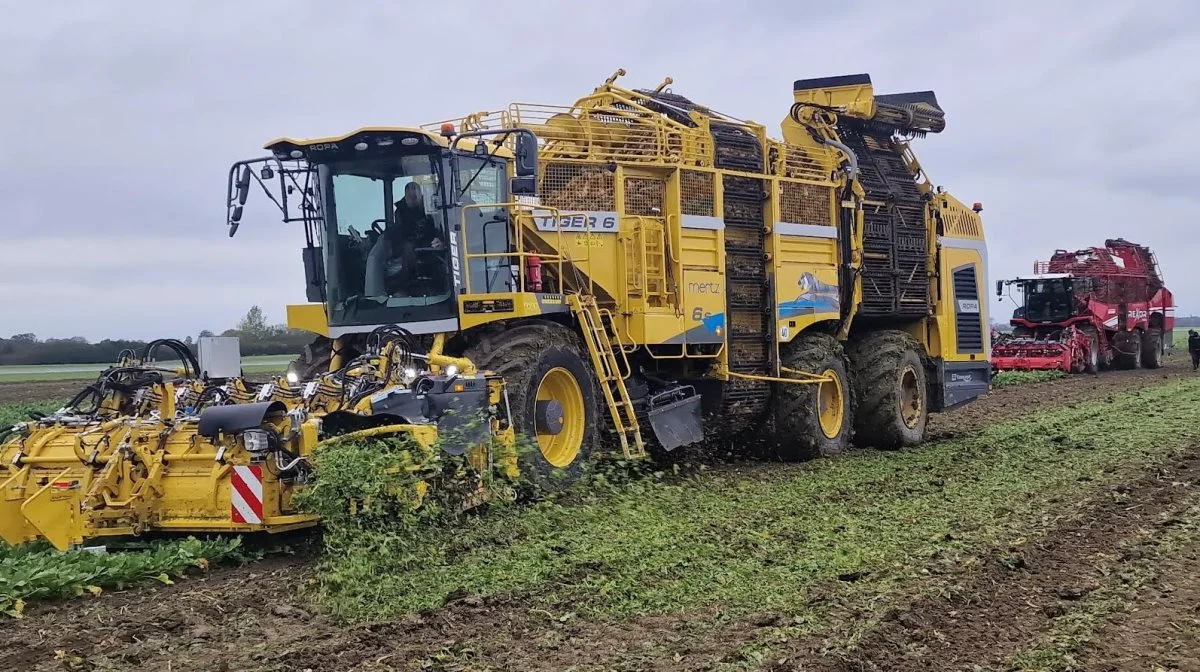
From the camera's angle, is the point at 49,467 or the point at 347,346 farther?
the point at 347,346

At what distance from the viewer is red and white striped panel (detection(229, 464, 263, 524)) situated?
619cm

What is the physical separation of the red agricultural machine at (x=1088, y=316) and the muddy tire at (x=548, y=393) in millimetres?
18746

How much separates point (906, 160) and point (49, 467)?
9.78 meters

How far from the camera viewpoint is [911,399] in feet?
41.4

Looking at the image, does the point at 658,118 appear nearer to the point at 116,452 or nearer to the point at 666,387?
the point at 666,387

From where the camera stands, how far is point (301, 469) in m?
6.29

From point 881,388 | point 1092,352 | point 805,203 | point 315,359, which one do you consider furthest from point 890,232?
point 1092,352

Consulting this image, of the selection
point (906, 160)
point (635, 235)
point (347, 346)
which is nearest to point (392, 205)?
point (347, 346)

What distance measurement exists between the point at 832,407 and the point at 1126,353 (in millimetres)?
20013

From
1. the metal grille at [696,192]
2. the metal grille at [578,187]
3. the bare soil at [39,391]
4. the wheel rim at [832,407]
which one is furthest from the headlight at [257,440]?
the bare soil at [39,391]

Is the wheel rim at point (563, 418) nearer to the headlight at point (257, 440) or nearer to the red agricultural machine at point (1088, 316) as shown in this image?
the headlight at point (257, 440)

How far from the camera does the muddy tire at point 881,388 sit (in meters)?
11.9

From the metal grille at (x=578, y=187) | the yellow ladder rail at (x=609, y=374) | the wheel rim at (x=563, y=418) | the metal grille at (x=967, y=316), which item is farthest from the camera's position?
the metal grille at (x=967, y=316)

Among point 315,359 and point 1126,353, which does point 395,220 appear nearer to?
point 315,359
